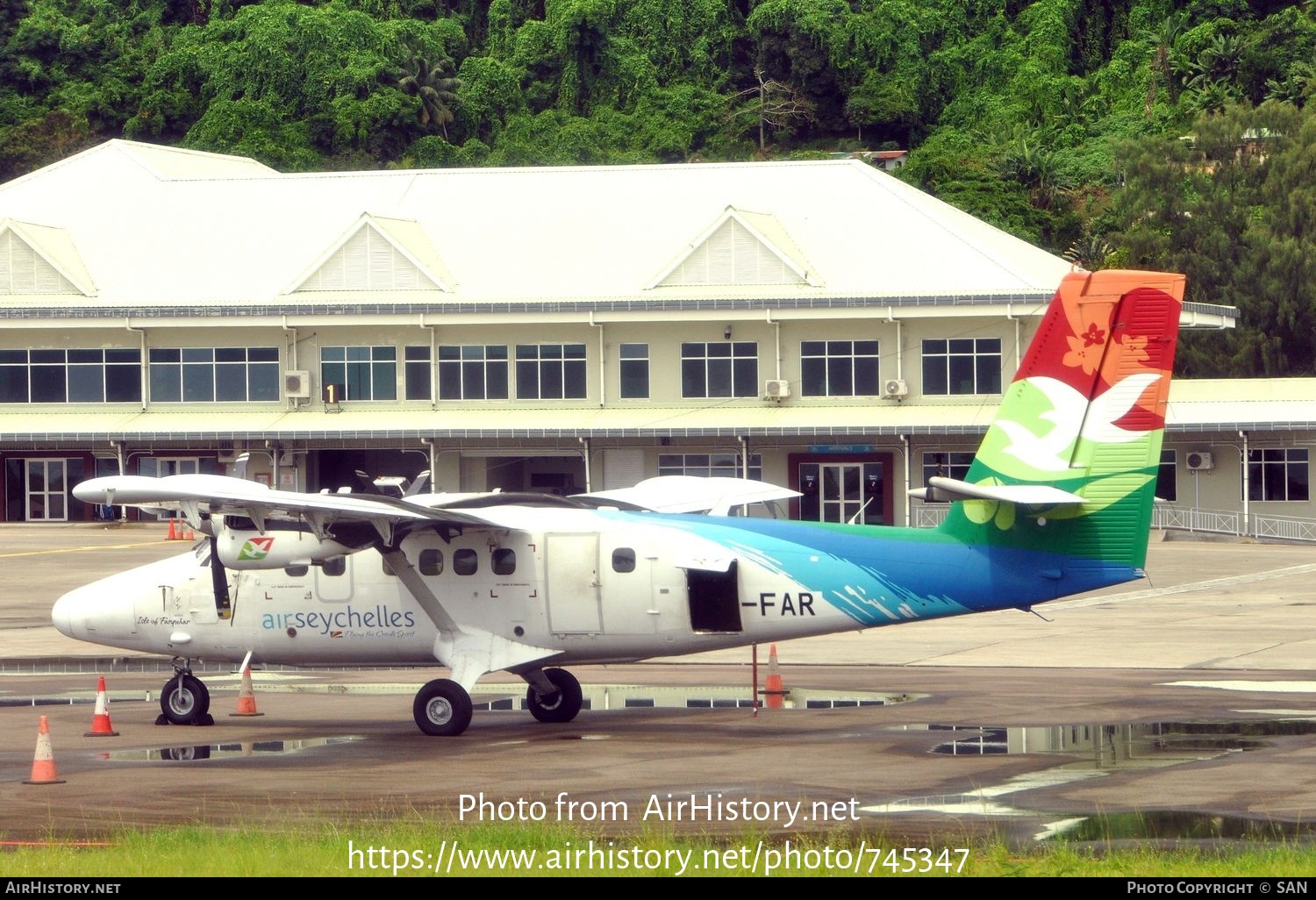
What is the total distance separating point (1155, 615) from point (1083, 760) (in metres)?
18.3

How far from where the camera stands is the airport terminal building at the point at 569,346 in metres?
62.4

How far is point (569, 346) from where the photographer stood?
65.4 m

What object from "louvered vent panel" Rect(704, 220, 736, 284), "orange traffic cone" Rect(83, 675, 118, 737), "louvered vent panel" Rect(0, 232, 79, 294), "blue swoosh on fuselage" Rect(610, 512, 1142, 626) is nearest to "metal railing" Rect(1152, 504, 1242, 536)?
"louvered vent panel" Rect(704, 220, 736, 284)

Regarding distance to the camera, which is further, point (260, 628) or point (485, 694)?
point (485, 694)

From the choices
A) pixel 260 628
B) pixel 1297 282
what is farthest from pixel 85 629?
pixel 1297 282

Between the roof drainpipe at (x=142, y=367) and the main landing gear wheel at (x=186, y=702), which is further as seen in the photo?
the roof drainpipe at (x=142, y=367)

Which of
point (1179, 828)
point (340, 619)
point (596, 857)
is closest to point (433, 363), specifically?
point (340, 619)

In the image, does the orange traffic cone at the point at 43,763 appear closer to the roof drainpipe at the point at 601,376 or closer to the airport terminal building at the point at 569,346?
the airport terminal building at the point at 569,346

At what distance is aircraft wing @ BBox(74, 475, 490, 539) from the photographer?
18.5 meters

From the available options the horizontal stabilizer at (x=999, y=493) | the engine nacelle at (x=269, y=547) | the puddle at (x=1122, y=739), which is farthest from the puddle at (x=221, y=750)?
the horizontal stabilizer at (x=999, y=493)

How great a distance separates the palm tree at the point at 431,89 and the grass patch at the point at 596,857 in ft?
342

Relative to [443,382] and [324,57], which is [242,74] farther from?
[443,382]

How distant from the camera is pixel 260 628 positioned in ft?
72.2

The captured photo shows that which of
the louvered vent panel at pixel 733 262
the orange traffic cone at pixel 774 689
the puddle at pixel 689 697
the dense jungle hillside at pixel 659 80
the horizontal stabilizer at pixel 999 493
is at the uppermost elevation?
the dense jungle hillside at pixel 659 80
